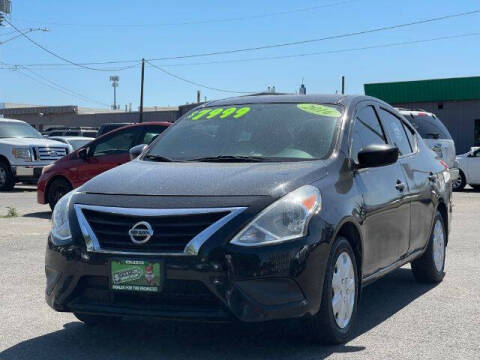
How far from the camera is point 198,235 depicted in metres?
4.51

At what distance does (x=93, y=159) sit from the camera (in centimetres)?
1373

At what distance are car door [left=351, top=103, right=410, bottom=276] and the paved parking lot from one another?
48cm

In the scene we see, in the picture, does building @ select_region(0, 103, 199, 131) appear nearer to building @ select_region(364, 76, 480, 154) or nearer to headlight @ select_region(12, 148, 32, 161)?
building @ select_region(364, 76, 480, 154)

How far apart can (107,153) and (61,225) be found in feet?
28.8

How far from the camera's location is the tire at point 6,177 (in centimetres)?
2109

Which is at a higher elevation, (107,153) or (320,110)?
(320,110)

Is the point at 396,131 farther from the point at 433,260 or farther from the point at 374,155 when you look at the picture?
the point at 374,155

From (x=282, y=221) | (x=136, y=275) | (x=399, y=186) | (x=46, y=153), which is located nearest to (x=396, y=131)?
(x=399, y=186)

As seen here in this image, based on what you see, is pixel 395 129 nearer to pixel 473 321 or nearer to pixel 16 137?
pixel 473 321

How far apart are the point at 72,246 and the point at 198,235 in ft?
2.76

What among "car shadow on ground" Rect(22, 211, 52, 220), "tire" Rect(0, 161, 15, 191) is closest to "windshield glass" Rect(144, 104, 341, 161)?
"car shadow on ground" Rect(22, 211, 52, 220)

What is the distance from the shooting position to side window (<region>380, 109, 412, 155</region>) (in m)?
6.84

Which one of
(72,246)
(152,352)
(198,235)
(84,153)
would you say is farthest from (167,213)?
(84,153)

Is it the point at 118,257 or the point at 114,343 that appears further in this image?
the point at 114,343
